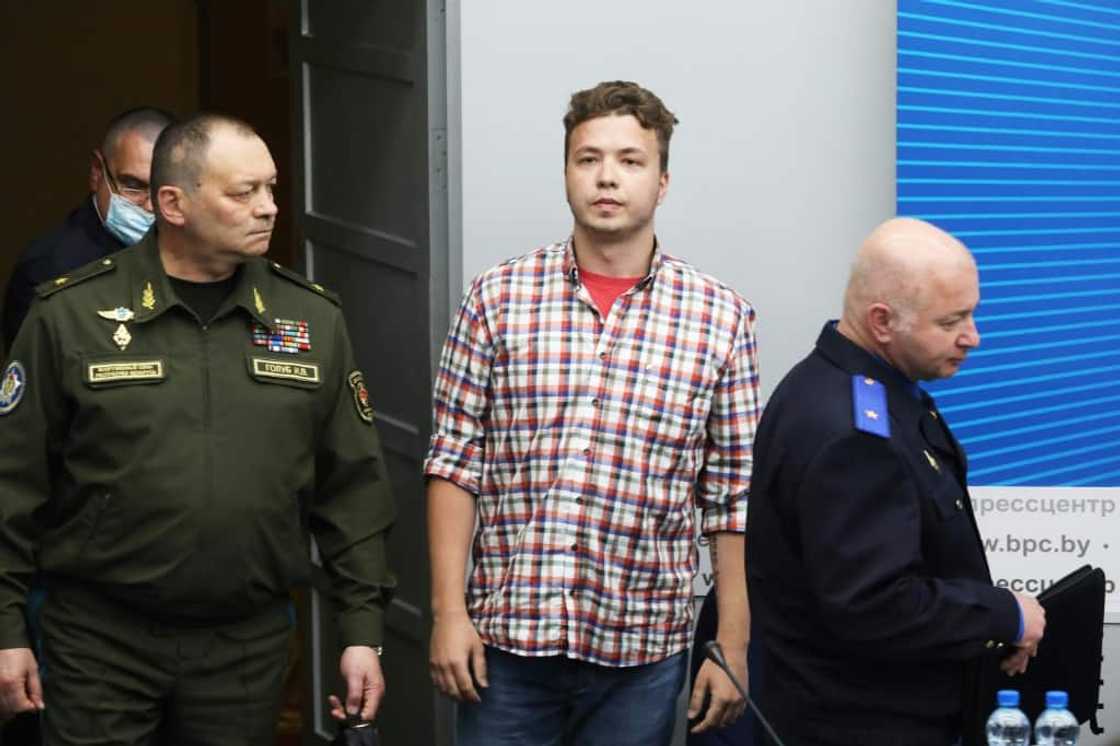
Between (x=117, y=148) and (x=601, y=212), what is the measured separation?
4.01ft

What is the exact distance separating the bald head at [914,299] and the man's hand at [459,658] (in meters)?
0.91

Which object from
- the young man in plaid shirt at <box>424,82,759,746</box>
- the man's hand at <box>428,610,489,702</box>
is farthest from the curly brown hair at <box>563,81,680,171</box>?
the man's hand at <box>428,610,489,702</box>

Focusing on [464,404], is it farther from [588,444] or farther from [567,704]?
[567,704]

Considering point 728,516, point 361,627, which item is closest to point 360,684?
point 361,627

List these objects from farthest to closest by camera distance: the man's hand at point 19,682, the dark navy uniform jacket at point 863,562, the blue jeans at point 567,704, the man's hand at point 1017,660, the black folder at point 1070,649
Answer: the blue jeans at point 567,704, the man's hand at point 19,682, the black folder at point 1070,649, the man's hand at point 1017,660, the dark navy uniform jacket at point 863,562

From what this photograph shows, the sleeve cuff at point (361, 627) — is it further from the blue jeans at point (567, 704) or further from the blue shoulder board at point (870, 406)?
the blue shoulder board at point (870, 406)

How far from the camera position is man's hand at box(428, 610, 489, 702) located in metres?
3.51

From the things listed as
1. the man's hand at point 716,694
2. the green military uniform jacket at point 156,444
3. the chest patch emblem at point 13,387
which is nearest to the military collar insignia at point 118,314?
the green military uniform jacket at point 156,444

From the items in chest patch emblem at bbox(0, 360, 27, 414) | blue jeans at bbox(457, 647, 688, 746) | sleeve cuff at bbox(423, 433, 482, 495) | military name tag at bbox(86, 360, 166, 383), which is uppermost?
military name tag at bbox(86, 360, 166, 383)

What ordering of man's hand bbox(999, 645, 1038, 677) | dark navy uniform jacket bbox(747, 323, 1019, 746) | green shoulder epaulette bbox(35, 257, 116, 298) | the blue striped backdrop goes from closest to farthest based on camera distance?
1. dark navy uniform jacket bbox(747, 323, 1019, 746)
2. man's hand bbox(999, 645, 1038, 677)
3. green shoulder epaulette bbox(35, 257, 116, 298)
4. the blue striped backdrop

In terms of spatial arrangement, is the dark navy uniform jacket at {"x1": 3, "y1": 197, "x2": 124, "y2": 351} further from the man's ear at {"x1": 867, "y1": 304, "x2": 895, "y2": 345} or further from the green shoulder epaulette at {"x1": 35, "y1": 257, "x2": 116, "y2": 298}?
the man's ear at {"x1": 867, "y1": 304, "x2": 895, "y2": 345}

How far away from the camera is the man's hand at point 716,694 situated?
3533 mm

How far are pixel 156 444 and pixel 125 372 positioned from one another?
132 mm

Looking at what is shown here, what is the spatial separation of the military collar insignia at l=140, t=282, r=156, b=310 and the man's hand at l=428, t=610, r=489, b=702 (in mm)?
745
